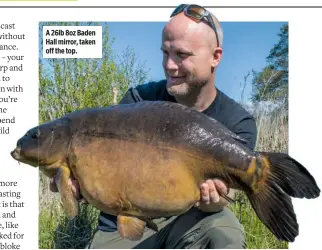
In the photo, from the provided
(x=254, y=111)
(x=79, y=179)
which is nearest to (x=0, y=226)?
(x=79, y=179)

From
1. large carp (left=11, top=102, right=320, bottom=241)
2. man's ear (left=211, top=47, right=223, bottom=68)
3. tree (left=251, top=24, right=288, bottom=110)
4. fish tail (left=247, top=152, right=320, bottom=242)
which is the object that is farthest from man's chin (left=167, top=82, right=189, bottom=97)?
tree (left=251, top=24, right=288, bottom=110)

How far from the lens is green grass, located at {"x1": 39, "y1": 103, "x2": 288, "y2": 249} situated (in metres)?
1.95

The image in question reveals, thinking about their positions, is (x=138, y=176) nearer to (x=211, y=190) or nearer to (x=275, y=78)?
(x=211, y=190)

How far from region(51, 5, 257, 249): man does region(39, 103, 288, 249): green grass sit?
1.16ft

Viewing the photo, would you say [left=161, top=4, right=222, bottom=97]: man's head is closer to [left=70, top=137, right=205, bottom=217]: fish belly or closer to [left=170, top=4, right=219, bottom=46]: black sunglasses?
[left=170, top=4, right=219, bottom=46]: black sunglasses

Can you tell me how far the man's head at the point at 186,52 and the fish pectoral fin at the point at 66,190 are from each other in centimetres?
45

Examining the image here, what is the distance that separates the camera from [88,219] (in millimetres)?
2105

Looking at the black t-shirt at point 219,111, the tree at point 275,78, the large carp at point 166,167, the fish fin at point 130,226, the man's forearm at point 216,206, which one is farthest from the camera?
the tree at point 275,78

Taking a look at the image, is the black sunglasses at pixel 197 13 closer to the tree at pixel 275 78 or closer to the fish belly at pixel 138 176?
the tree at pixel 275 78

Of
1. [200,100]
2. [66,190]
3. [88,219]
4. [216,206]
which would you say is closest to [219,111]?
[200,100]

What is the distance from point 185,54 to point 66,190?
0.58 metres

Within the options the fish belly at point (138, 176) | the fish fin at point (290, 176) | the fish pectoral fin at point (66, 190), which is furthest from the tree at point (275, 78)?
the fish pectoral fin at point (66, 190)

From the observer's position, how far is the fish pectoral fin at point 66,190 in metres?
1.30

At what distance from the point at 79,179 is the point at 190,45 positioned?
571 millimetres
